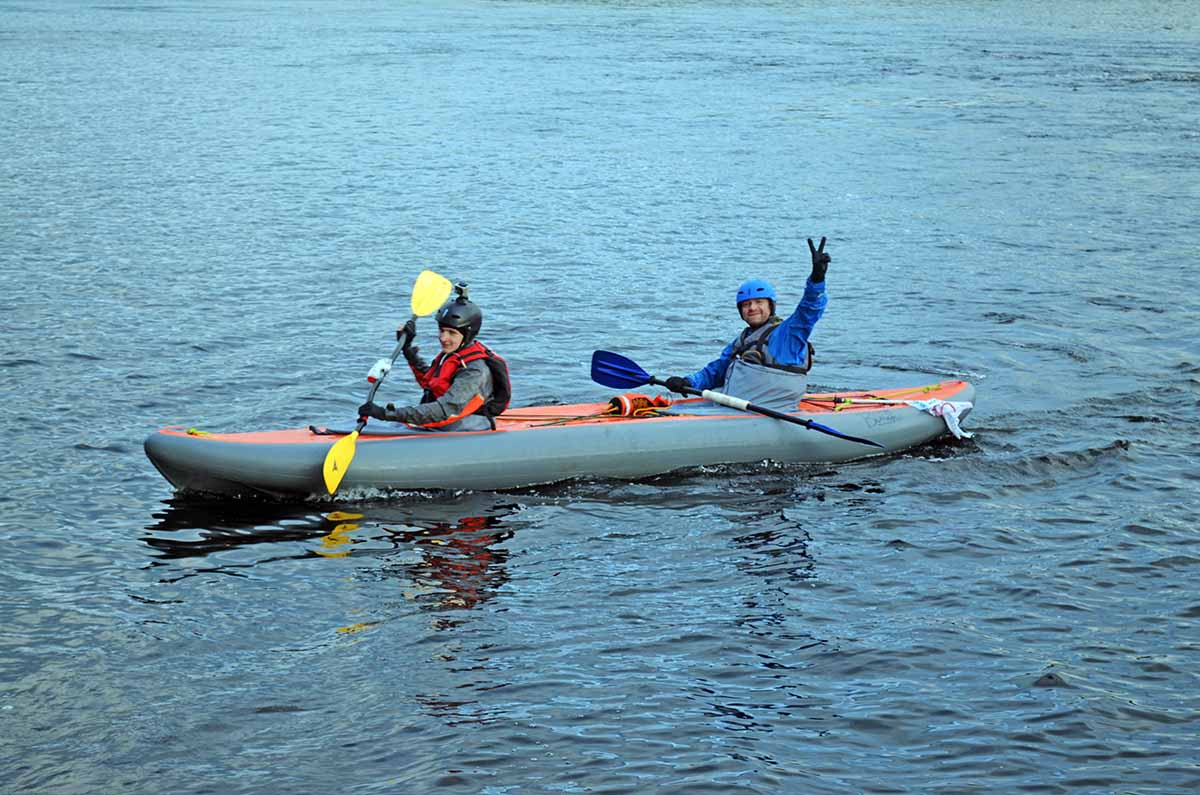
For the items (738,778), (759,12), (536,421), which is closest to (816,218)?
(536,421)

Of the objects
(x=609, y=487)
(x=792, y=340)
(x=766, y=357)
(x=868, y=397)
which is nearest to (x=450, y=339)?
(x=609, y=487)

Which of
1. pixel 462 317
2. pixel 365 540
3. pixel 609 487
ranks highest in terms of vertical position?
pixel 462 317

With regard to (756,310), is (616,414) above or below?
below

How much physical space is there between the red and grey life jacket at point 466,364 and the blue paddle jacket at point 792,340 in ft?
5.85

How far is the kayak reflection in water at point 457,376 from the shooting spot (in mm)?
9703

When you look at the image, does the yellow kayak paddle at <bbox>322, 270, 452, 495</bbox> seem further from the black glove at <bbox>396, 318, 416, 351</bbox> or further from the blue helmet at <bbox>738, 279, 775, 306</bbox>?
the blue helmet at <bbox>738, 279, 775, 306</bbox>

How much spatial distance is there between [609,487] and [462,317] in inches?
65.8

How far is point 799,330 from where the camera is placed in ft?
34.4

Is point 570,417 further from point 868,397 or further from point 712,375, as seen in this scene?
point 868,397

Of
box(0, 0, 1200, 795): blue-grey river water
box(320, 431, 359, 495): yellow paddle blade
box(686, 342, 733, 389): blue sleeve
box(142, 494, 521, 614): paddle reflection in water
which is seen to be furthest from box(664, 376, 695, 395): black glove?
box(320, 431, 359, 495): yellow paddle blade

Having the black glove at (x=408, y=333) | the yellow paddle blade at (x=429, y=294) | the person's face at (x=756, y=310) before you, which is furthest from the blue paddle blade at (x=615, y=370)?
the black glove at (x=408, y=333)

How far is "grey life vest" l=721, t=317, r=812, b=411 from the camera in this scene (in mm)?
10680

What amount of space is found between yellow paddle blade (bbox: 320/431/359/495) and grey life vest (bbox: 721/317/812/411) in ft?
10.0

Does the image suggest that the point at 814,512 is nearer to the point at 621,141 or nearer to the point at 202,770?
the point at 202,770
